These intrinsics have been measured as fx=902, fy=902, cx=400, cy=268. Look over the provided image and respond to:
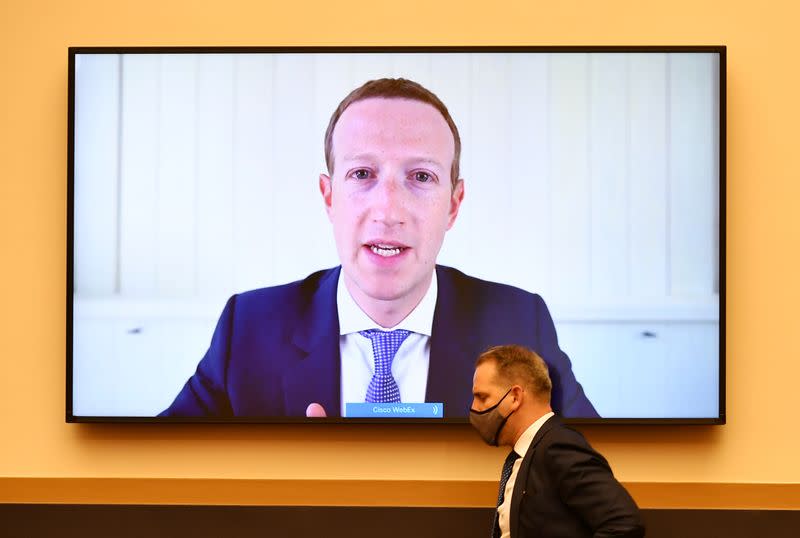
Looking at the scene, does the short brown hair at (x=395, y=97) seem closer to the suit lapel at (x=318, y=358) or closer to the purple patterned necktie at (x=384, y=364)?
the suit lapel at (x=318, y=358)

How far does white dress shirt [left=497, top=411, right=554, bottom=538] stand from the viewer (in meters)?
2.45

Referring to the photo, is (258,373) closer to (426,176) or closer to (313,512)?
(313,512)

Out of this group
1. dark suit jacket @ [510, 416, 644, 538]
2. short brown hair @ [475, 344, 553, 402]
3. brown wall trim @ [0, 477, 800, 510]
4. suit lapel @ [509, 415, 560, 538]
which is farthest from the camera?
brown wall trim @ [0, 477, 800, 510]

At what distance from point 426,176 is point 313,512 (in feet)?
4.25

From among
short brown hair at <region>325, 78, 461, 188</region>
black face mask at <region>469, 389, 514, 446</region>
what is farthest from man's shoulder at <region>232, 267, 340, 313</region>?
black face mask at <region>469, 389, 514, 446</region>

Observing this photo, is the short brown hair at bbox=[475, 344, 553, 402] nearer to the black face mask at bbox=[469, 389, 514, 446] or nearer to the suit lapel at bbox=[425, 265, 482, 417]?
the black face mask at bbox=[469, 389, 514, 446]

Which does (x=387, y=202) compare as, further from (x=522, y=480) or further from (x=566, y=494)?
(x=566, y=494)

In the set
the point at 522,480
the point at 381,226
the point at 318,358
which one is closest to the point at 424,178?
the point at 381,226

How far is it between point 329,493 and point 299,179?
46.0 inches

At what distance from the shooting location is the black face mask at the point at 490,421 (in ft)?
8.29

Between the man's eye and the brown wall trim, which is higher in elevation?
the man's eye

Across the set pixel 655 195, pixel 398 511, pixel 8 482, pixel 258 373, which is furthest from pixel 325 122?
pixel 8 482

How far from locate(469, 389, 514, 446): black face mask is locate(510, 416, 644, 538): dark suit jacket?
0.14 m

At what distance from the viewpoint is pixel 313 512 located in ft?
10.7
